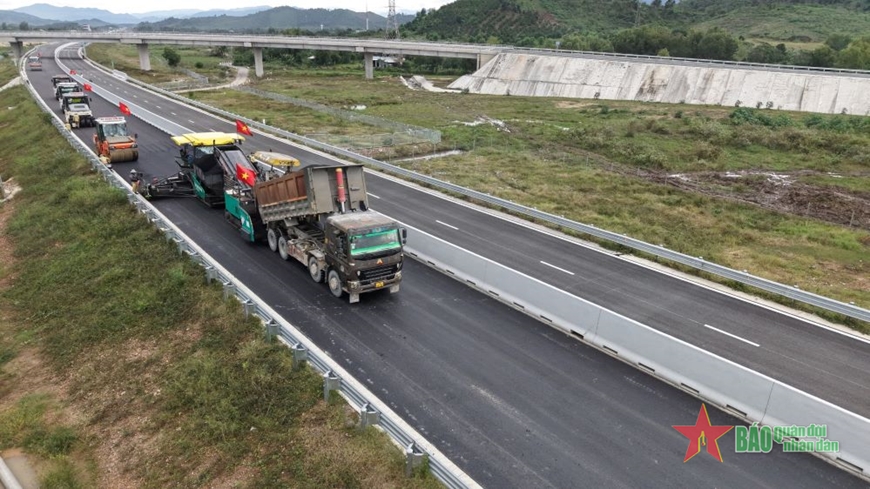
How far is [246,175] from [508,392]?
50.1 ft

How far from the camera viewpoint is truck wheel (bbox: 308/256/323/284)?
18.7 metres

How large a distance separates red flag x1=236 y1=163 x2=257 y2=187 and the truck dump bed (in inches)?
115

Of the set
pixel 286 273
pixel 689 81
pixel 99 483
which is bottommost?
pixel 99 483

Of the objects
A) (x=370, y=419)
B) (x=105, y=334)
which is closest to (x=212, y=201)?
(x=105, y=334)

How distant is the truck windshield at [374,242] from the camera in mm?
16672

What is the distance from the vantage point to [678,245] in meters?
24.6

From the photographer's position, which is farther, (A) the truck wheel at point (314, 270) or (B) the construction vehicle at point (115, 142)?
(B) the construction vehicle at point (115, 142)

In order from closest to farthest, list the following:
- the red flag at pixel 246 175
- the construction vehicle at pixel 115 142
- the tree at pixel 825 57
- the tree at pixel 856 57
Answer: the red flag at pixel 246 175, the construction vehicle at pixel 115 142, the tree at pixel 856 57, the tree at pixel 825 57

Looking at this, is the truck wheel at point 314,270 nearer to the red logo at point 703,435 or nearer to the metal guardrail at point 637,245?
the red logo at point 703,435

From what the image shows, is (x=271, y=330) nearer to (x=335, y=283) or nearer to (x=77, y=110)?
(x=335, y=283)

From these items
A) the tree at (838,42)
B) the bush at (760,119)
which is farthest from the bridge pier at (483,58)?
the tree at (838,42)

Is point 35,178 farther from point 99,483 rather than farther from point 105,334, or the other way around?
point 99,483

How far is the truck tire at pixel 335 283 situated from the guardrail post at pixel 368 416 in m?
6.58

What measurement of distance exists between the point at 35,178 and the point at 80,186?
816cm
